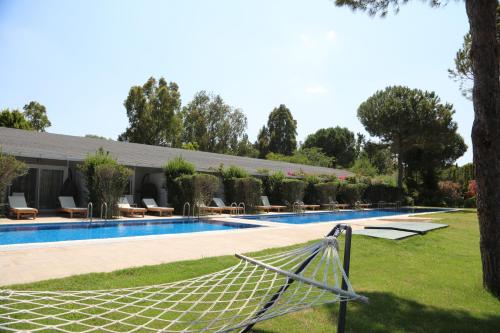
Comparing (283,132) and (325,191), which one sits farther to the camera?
(283,132)

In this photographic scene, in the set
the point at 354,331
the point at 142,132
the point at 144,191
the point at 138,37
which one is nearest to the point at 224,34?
the point at 138,37

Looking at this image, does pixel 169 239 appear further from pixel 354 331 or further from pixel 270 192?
pixel 270 192

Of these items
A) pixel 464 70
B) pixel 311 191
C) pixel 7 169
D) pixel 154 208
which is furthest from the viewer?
pixel 311 191

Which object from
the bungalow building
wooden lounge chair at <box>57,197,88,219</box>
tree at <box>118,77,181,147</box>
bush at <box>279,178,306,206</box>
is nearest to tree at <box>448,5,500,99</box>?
bush at <box>279,178,306,206</box>

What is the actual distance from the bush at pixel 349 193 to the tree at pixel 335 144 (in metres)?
33.1

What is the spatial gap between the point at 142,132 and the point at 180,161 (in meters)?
22.0

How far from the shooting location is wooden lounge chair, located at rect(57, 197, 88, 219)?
15.6m

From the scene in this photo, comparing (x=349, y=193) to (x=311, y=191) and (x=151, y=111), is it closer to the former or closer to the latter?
(x=311, y=191)

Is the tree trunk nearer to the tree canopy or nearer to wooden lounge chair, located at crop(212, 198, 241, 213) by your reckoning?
wooden lounge chair, located at crop(212, 198, 241, 213)

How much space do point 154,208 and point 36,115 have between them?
3298cm

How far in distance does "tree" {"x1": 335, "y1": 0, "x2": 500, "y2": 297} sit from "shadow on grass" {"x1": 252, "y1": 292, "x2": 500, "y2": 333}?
1230 millimetres

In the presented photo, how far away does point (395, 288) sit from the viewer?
20.4ft

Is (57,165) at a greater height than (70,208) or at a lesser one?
greater

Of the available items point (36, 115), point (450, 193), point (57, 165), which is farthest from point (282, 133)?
point (57, 165)
